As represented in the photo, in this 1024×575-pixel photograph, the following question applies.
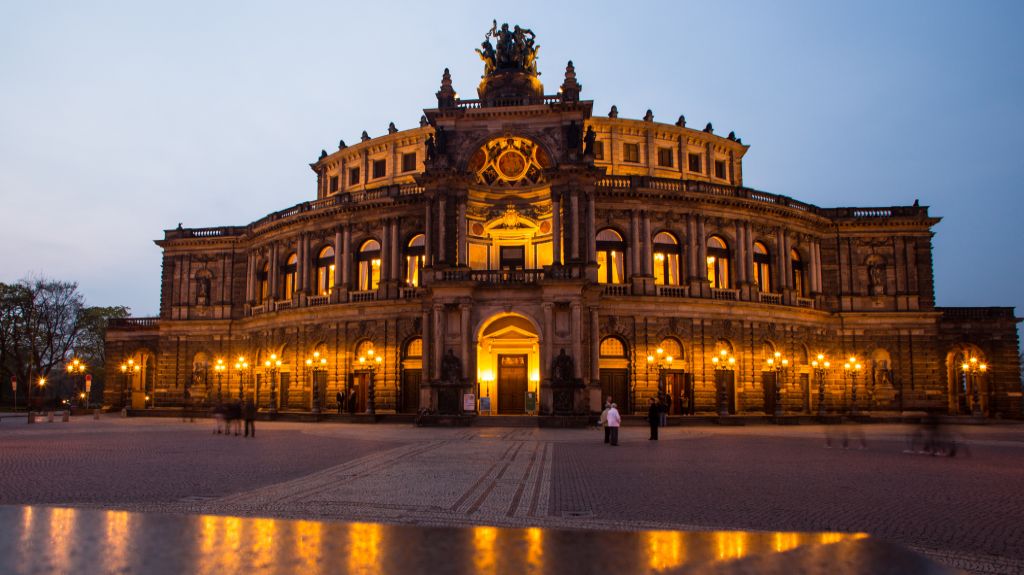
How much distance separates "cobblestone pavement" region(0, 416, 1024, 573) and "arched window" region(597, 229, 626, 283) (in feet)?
75.2

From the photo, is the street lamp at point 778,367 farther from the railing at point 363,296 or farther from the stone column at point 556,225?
the railing at point 363,296

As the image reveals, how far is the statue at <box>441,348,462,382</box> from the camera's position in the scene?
1715 inches

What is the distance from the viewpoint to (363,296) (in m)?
53.9

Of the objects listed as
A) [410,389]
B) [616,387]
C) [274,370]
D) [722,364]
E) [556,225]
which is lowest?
[410,389]

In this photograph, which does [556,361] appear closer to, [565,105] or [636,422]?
[636,422]

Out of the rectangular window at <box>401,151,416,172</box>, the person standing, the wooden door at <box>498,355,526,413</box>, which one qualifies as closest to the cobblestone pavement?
the person standing

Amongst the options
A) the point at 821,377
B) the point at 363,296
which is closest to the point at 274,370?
the point at 363,296

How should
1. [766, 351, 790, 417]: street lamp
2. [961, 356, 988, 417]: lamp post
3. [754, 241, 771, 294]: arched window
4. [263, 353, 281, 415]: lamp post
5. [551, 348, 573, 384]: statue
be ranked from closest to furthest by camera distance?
[551, 348, 573, 384]: statue, [766, 351, 790, 417]: street lamp, [961, 356, 988, 417]: lamp post, [754, 241, 771, 294]: arched window, [263, 353, 281, 415]: lamp post

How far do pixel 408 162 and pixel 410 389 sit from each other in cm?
1905

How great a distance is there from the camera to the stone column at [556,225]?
45.2 meters

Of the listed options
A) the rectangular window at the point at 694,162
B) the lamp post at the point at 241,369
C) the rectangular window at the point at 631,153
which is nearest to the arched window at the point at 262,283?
the lamp post at the point at 241,369

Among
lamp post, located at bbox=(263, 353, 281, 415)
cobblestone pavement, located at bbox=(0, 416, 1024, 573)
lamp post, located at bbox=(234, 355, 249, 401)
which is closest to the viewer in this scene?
cobblestone pavement, located at bbox=(0, 416, 1024, 573)

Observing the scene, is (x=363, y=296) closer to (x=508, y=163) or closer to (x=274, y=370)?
(x=274, y=370)

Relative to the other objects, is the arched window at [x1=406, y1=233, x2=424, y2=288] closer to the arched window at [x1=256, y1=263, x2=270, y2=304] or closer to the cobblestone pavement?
the arched window at [x1=256, y1=263, x2=270, y2=304]
